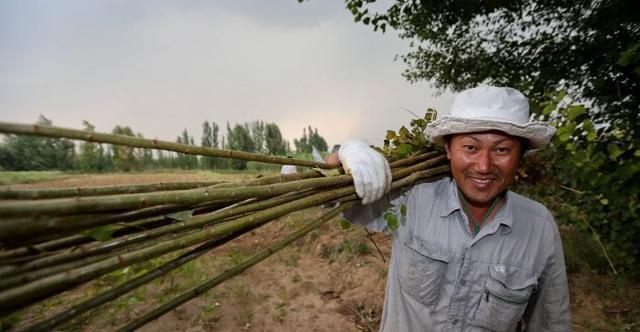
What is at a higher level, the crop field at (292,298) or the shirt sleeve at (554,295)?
the shirt sleeve at (554,295)

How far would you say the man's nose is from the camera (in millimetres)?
1762

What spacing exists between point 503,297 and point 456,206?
0.57 m

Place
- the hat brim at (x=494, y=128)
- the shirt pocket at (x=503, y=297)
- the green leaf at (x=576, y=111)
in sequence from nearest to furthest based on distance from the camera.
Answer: the hat brim at (x=494, y=128) → the shirt pocket at (x=503, y=297) → the green leaf at (x=576, y=111)

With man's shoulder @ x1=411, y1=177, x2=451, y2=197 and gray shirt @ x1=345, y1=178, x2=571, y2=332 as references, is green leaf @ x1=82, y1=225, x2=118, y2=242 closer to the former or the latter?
gray shirt @ x1=345, y1=178, x2=571, y2=332

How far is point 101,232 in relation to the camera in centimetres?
93

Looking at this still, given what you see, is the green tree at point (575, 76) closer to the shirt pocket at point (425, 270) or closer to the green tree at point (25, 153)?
the shirt pocket at point (425, 270)

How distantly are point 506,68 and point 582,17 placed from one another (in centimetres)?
144

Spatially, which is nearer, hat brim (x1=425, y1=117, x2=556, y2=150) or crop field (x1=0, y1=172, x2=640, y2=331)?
hat brim (x1=425, y1=117, x2=556, y2=150)

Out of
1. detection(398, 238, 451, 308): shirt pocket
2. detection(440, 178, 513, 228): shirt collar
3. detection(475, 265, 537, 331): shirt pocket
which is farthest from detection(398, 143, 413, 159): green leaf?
detection(475, 265, 537, 331): shirt pocket

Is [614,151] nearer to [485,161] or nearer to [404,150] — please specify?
[485,161]

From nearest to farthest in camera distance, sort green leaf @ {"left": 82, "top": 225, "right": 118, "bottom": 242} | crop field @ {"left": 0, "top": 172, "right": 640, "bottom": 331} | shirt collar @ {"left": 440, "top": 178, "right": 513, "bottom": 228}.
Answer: green leaf @ {"left": 82, "top": 225, "right": 118, "bottom": 242}, shirt collar @ {"left": 440, "top": 178, "right": 513, "bottom": 228}, crop field @ {"left": 0, "top": 172, "right": 640, "bottom": 331}

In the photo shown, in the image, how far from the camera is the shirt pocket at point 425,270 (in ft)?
6.34

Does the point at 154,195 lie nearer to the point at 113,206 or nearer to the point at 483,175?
the point at 113,206

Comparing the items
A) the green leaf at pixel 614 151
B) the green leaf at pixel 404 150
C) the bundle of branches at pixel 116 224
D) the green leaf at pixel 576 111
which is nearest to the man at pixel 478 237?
the green leaf at pixel 404 150
